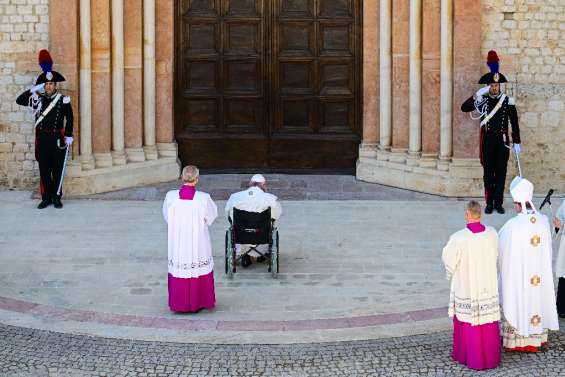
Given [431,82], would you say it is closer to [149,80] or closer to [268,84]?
[268,84]

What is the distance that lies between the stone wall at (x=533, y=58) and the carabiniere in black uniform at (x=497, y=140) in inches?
33.9

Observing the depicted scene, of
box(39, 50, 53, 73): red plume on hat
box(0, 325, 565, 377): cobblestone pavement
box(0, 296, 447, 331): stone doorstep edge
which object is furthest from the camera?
box(39, 50, 53, 73): red plume on hat

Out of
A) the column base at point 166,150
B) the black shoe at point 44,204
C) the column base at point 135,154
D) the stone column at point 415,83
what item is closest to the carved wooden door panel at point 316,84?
the stone column at point 415,83

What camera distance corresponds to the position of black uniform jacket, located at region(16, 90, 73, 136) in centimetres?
1426

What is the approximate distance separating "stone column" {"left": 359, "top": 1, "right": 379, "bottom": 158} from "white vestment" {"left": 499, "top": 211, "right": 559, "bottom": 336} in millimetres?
7435

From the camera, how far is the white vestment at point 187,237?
952cm

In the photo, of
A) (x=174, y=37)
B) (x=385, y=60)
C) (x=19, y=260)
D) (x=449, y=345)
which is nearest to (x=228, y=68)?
(x=174, y=37)

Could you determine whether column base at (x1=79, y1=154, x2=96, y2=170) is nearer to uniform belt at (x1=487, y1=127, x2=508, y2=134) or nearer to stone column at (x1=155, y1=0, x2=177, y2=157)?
stone column at (x1=155, y1=0, x2=177, y2=157)

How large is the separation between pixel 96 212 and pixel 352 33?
186 inches

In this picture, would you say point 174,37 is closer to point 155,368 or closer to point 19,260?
point 19,260

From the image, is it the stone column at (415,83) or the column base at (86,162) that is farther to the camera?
the stone column at (415,83)

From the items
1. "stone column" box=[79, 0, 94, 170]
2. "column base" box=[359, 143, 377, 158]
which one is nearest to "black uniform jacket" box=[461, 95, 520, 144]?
"column base" box=[359, 143, 377, 158]

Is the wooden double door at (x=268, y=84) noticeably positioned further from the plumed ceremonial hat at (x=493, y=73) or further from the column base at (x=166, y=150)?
the plumed ceremonial hat at (x=493, y=73)

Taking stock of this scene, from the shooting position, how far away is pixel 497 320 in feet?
27.2
